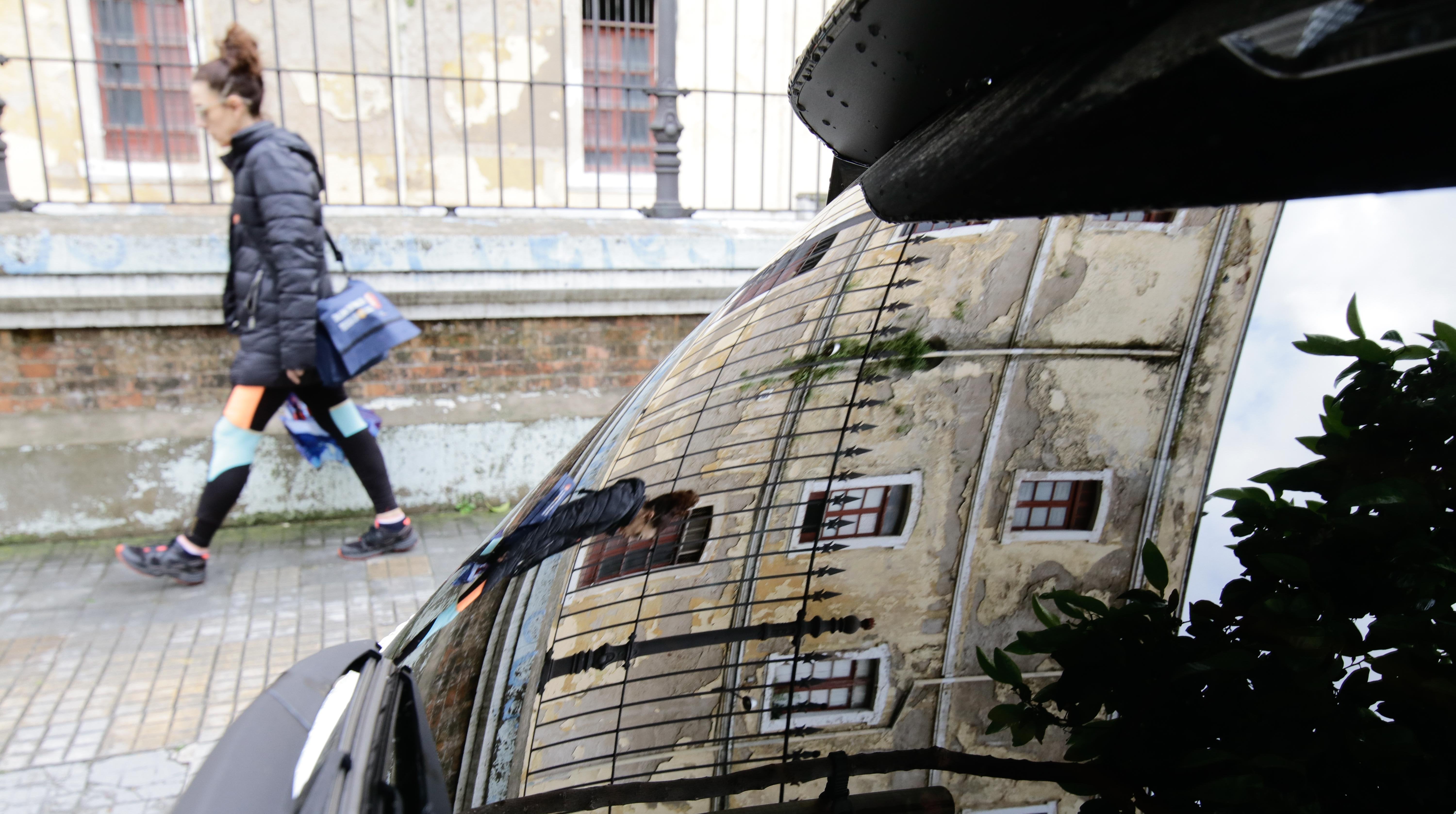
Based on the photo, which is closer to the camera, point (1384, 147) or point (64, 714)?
point (1384, 147)

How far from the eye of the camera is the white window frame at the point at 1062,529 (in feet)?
2.86

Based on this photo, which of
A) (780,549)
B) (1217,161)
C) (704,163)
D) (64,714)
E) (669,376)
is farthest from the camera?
(704,163)

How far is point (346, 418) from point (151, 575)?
3.62 ft

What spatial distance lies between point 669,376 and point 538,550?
12.0 inches

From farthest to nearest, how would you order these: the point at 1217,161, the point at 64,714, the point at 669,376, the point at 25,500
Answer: the point at 25,500 → the point at 64,714 → the point at 669,376 → the point at 1217,161

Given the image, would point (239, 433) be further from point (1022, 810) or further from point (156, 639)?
point (1022, 810)

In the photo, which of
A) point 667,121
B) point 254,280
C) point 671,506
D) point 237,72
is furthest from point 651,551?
point 667,121

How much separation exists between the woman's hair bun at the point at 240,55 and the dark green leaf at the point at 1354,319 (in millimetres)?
4460

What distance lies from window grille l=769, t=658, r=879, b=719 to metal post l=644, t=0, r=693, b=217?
527 centimetres

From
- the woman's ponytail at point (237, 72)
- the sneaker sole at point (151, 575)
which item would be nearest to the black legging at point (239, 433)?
the sneaker sole at point (151, 575)

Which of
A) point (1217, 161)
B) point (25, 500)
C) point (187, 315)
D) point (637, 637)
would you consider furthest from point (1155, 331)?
point (25, 500)

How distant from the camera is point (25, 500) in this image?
16.5 ft

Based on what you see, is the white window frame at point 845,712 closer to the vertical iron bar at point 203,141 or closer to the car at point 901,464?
the car at point 901,464

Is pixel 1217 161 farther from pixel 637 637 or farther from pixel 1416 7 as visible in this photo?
pixel 637 637
